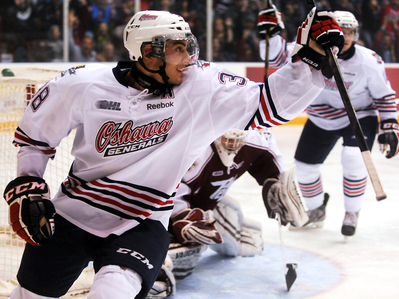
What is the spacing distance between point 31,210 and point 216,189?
1.27m

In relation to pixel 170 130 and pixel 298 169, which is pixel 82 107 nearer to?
pixel 170 130

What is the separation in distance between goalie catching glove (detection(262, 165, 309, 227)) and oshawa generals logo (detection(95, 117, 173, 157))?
1140 mm

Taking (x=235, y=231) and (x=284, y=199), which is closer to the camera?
(x=284, y=199)

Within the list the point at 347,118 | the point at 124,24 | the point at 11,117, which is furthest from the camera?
the point at 124,24

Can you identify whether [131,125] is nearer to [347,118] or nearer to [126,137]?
[126,137]

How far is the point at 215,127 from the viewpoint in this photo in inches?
68.6

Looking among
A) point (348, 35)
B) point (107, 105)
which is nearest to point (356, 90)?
point (348, 35)

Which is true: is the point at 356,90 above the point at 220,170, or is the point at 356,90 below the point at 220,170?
above

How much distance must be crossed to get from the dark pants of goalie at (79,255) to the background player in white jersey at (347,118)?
196 cm

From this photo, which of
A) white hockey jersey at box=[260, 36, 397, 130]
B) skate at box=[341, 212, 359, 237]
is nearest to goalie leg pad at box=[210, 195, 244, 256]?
skate at box=[341, 212, 359, 237]

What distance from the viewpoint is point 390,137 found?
10.9 feet

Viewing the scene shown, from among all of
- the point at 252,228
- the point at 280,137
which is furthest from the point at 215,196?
the point at 280,137

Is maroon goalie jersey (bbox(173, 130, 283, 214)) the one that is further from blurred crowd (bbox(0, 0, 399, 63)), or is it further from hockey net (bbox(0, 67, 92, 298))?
blurred crowd (bbox(0, 0, 399, 63))

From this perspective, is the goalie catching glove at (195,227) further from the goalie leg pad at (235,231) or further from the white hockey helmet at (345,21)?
the white hockey helmet at (345,21)
